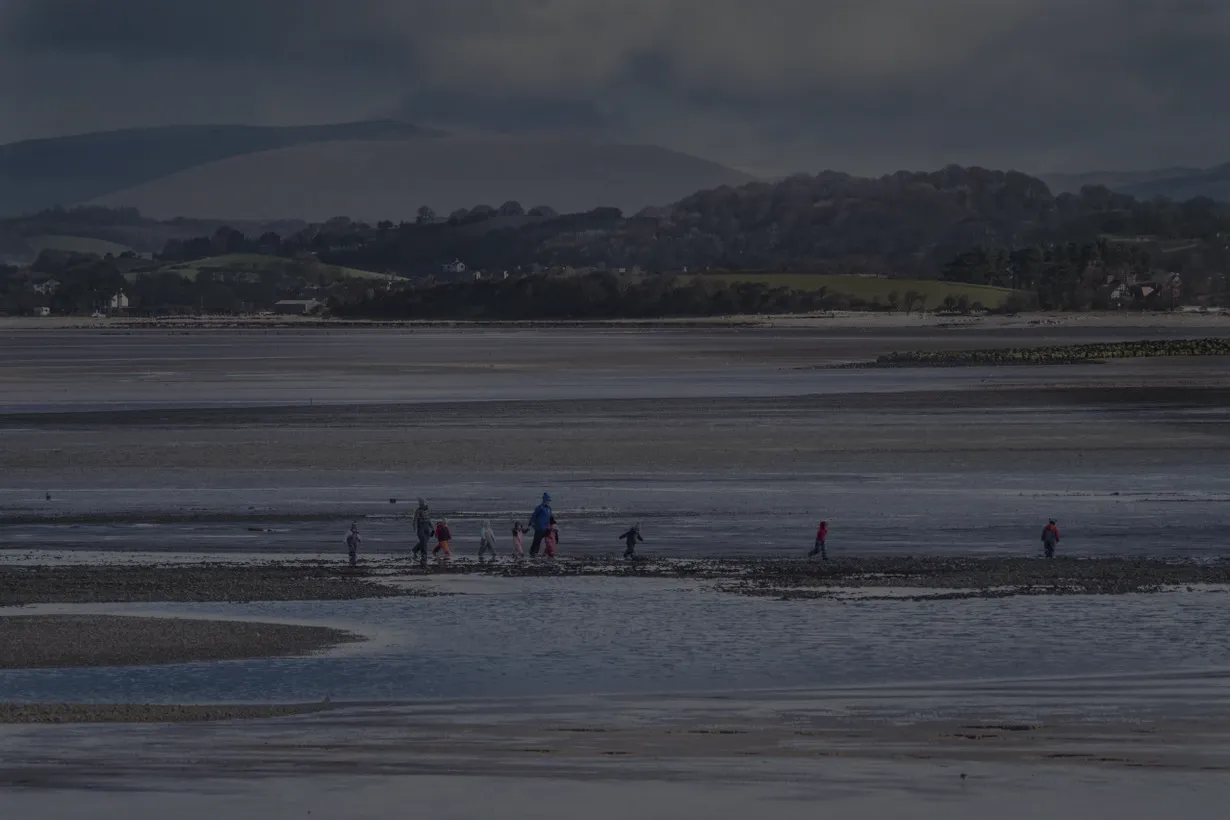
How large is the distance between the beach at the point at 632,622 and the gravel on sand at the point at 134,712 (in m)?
0.05

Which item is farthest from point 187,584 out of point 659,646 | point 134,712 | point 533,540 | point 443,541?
point 134,712

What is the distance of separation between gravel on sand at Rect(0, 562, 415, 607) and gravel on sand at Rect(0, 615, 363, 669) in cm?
169

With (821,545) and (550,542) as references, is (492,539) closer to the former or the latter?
(550,542)

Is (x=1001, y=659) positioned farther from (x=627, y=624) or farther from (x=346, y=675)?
(x=346, y=675)

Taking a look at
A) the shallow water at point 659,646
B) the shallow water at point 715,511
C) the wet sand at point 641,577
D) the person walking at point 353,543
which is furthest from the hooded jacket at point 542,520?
the shallow water at point 659,646

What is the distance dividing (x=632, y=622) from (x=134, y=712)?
710 cm

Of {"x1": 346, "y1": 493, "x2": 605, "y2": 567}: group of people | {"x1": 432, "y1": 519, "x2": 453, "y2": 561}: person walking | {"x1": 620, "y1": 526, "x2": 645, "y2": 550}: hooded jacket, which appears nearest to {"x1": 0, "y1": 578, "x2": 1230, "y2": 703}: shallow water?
{"x1": 620, "y1": 526, "x2": 645, "y2": 550}: hooded jacket

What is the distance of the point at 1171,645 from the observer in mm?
22516

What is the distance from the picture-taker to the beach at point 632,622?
16625 millimetres

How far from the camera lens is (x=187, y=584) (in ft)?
92.3

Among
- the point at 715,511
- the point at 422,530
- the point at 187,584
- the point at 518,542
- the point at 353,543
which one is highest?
the point at 422,530

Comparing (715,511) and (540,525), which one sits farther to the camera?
(715,511)

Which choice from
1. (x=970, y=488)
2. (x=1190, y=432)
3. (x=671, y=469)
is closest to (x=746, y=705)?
(x=970, y=488)

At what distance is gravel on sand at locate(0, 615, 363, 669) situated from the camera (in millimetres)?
22469
